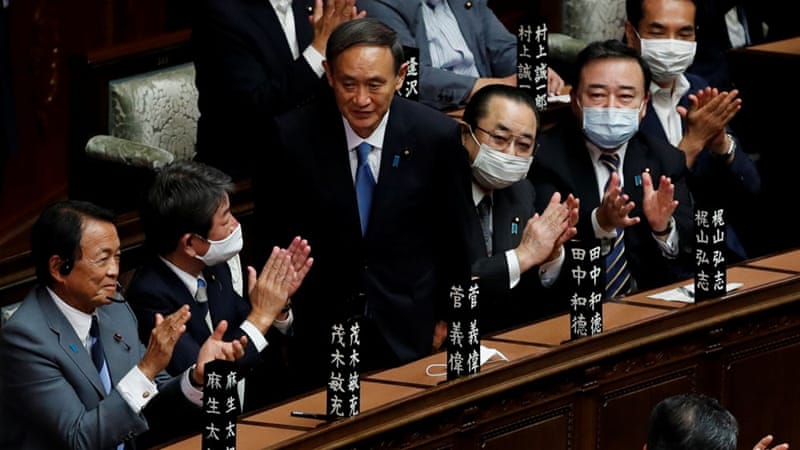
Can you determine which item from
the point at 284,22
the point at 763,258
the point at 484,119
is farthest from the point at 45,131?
the point at 763,258

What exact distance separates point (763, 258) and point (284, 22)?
4.88 ft

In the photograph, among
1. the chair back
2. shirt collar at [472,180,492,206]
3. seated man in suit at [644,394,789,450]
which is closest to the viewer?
seated man in suit at [644,394,789,450]

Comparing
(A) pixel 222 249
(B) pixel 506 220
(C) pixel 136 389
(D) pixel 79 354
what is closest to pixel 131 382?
(C) pixel 136 389

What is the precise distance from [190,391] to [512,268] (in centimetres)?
107

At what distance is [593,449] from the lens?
4.54 meters

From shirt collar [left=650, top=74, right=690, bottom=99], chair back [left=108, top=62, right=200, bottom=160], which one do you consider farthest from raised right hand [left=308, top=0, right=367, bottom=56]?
shirt collar [left=650, top=74, right=690, bottom=99]

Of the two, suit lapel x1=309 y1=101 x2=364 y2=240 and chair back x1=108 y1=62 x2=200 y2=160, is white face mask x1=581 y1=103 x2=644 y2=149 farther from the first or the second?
chair back x1=108 y1=62 x2=200 y2=160

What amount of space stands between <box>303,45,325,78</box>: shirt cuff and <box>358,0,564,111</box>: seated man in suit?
0.52 m

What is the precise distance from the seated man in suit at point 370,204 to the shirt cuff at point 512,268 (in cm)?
14

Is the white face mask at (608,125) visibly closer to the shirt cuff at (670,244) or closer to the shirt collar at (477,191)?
the shirt cuff at (670,244)

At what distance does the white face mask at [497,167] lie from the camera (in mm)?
4785

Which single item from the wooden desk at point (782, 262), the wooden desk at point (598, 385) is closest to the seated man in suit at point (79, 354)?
the wooden desk at point (598, 385)

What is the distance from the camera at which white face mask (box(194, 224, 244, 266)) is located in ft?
14.0

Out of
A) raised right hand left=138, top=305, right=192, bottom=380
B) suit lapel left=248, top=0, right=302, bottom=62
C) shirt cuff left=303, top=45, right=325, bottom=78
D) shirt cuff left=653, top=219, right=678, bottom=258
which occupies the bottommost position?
shirt cuff left=653, top=219, right=678, bottom=258
